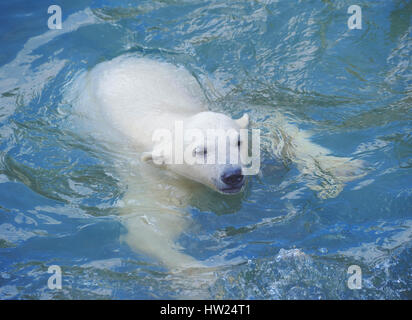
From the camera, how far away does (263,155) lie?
495 centimetres

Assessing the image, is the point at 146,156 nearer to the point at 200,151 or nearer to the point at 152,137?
the point at 152,137

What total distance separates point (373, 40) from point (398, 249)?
360 centimetres

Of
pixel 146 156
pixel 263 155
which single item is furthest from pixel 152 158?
pixel 263 155

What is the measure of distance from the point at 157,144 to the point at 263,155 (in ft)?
3.71

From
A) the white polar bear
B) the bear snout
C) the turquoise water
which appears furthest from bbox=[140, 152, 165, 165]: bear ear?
the bear snout

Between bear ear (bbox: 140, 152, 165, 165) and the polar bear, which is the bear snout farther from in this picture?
bear ear (bbox: 140, 152, 165, 165)

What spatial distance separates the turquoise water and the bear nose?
1.48 feet

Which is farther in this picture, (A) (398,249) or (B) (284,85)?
(B) (284,85)

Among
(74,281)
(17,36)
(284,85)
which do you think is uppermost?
(17,36)

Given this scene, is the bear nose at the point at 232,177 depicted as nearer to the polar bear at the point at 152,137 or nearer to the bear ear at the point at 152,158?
the polar bear at the point at 152,137

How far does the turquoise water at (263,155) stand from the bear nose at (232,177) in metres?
0.45

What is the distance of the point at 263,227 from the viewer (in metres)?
4.12

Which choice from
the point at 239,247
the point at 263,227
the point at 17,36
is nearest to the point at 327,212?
the point at 263,227
